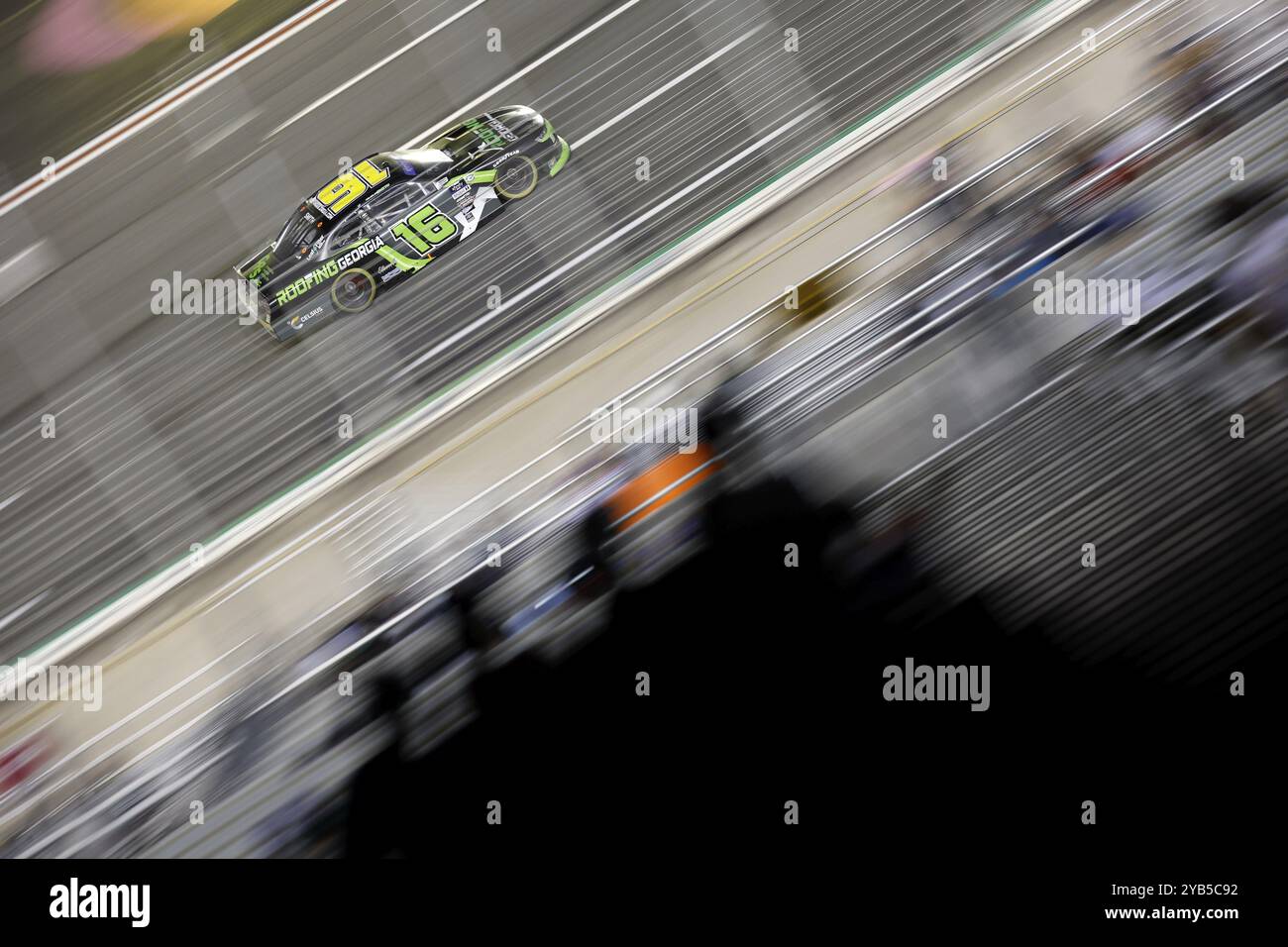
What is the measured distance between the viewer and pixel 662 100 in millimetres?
10336

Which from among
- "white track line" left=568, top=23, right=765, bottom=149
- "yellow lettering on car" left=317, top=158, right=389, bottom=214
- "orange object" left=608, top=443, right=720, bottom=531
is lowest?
"orange object" left=608, top=443, right=720, bottom=531

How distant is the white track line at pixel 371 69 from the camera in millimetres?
10938

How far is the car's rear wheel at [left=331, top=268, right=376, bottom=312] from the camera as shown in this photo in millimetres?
9812

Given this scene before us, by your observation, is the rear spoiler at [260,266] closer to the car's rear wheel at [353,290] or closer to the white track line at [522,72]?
the car's rear wheel at [353,290]

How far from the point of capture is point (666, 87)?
1037 cm

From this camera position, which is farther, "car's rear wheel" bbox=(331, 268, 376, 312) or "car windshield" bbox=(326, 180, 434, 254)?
"car's rear wheel" bbox=(331, 268, 376, 312)

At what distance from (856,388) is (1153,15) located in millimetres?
5177

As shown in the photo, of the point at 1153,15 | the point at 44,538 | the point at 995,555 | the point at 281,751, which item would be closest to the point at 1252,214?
the point at 1153,15

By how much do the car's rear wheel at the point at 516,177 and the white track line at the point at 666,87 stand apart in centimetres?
61

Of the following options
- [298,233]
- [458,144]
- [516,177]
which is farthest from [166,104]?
[516,177]

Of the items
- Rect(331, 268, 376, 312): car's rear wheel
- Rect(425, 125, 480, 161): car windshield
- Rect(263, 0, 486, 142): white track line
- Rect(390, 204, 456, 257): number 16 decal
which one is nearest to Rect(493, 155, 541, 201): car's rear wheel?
Rect(425, 125, 480, 161): car windshield

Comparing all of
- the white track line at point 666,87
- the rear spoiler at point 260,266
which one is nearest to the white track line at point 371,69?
the rear spoiler at point 260,266

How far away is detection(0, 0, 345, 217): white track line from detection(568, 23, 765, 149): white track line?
3.47 metres

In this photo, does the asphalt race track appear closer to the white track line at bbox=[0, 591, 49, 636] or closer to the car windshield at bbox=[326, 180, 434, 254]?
the white track line at bbox=[0, 591, 49, 636]
